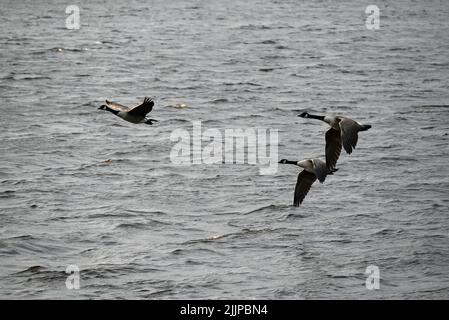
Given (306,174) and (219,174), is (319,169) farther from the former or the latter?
(219,174)

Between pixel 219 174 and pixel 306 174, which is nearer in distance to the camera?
pixel 306 174

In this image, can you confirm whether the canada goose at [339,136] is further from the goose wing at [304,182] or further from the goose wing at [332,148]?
the goose wing at [304,182]

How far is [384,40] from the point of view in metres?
51.3

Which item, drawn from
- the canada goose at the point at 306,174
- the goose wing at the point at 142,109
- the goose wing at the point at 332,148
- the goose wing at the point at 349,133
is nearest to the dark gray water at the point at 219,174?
the canada goose at the point at 306,174

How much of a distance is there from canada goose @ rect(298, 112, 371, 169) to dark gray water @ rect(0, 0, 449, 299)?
2861mm

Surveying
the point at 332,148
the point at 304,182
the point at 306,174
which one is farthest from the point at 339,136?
the point at 304,182

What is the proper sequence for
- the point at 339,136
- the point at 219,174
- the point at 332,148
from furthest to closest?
1. the point at 219,174
2. the point at 339,136
3. the point at 332,148

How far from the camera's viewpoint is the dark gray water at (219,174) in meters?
21.6

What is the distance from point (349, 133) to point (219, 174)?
922 centimetres

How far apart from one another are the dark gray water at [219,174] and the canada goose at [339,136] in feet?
9.39

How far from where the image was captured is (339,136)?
800 inches

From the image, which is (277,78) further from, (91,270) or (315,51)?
(91,270)
